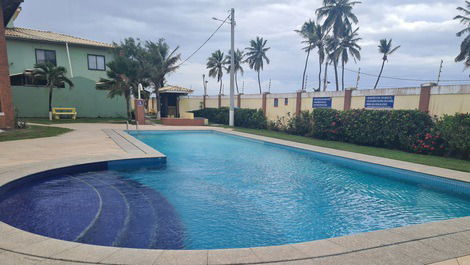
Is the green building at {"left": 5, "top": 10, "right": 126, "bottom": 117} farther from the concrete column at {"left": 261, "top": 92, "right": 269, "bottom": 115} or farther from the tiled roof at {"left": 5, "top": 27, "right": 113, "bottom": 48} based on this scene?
the concrete column at {"left": 261, "top": 92, "right": 269, "bottom": 115}

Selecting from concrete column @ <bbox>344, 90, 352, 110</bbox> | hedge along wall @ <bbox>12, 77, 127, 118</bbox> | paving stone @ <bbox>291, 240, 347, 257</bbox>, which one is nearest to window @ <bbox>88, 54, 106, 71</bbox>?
Result: hedge along wall @ <bbox>12, 77, 127, 118</bbox>

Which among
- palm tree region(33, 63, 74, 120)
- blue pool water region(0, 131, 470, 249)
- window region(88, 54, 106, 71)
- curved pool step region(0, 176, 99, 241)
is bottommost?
blue pool water region(0, 131, 470, 249)

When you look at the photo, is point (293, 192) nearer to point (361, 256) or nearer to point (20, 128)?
point (361, 256)

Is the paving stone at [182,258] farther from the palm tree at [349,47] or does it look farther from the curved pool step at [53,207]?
the palm tree at [349,47]

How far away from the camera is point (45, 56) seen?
71.6 ft

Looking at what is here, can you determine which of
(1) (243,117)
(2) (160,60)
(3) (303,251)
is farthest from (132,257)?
(2) (160,60)

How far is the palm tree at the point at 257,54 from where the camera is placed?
42.3 m

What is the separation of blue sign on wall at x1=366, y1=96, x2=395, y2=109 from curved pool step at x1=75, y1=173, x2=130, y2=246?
1197 cm

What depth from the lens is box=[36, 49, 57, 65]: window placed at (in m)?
21.5

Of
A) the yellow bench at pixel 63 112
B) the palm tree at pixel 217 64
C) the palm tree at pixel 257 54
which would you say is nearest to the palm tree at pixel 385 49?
the palm tree at pixel 257 54

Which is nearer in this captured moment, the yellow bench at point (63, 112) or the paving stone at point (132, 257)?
the paving stone at point (132, 257)

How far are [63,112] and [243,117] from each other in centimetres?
1525

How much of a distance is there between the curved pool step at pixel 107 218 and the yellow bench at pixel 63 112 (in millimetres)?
17622

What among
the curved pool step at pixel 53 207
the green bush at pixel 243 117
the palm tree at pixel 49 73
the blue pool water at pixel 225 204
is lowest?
the blue pool water at pixel 225 204
